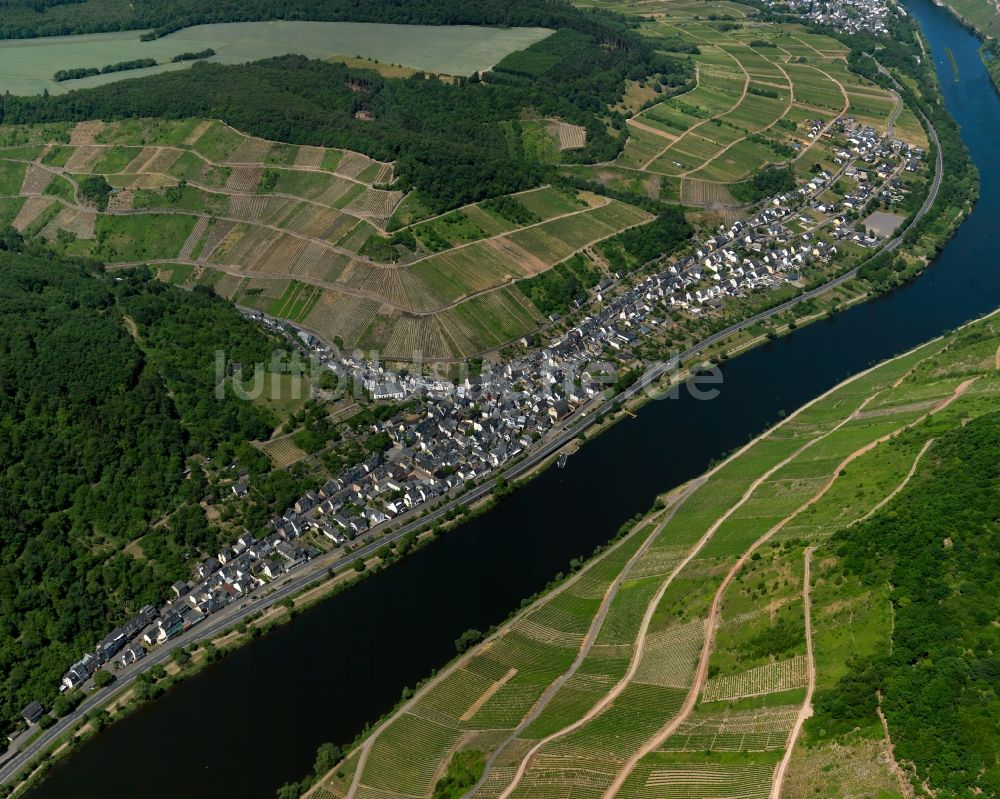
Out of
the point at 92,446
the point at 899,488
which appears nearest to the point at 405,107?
the point at 92,446

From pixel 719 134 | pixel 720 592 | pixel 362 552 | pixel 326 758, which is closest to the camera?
pixel 326 758

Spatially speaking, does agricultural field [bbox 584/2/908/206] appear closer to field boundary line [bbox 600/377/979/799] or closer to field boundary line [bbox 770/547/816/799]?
field boundary line [bbox 600/377/979/799]

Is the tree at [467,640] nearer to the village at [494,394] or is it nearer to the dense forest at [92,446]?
the village at [494,394]

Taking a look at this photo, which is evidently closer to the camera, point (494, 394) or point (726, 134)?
point (494, 394)

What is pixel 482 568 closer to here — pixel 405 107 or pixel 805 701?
pixel 805 701

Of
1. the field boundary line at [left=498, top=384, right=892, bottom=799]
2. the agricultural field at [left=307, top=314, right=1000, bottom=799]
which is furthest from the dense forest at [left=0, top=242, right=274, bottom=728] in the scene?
the field boundary line at [left=498, top=384, right=892, bottom=799]

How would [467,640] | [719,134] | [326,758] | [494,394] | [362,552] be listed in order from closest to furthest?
1. [326,758]
2. [467,640]
3. [362,552]
4. [494,394]
5. [719,134]

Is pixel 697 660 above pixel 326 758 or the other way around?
above
